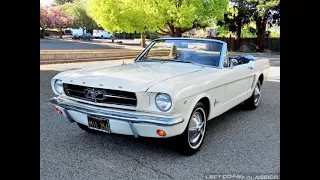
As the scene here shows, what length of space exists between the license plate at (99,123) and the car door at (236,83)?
5.95ft

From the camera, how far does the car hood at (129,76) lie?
324 centimetres

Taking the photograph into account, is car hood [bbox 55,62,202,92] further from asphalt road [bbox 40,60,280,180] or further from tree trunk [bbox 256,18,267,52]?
tree trunk [bbox 256,18,267,52]

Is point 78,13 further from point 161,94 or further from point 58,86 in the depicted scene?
point 161,94

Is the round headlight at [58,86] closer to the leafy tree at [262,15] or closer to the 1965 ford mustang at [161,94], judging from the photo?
the 1965 ford mustang at [161,94]

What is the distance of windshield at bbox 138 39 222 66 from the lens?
452cm

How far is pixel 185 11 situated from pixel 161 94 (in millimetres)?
16344

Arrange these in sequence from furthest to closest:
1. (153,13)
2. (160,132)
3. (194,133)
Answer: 1. (153,13)
2. (194,133)
3. (160,132)

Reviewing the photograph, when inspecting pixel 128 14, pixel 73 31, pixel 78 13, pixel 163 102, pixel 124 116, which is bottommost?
pixel 124 116

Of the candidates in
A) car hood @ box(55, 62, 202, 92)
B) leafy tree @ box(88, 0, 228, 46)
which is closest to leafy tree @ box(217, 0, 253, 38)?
leafy tree @ box(88, 0, 228, 46)

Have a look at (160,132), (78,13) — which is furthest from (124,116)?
(78,13)

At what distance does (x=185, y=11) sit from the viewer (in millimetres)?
18703

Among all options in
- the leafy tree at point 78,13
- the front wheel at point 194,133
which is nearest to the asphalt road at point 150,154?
the front wheel at point 194,133
